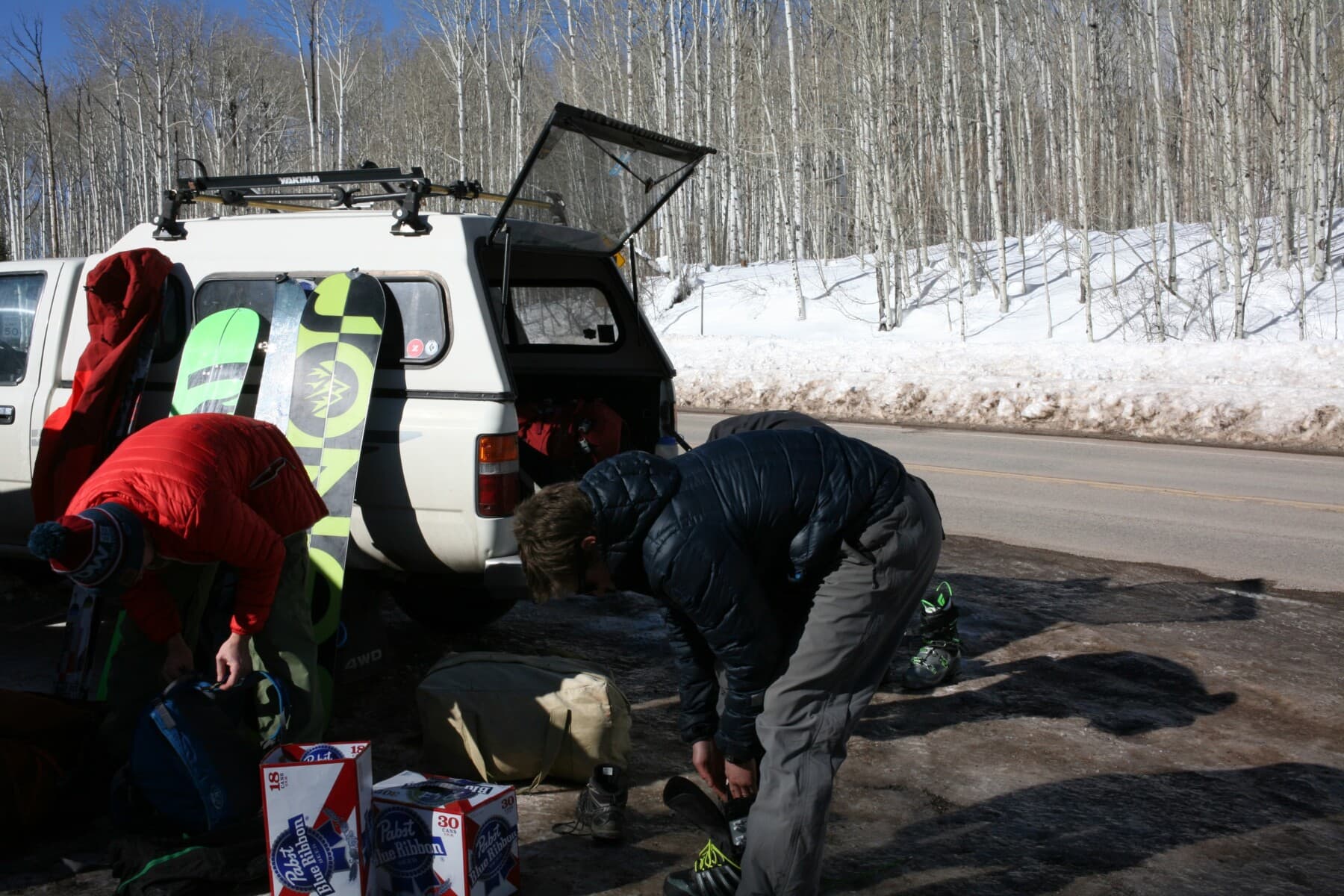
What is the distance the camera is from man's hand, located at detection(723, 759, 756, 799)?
2926 millimetres

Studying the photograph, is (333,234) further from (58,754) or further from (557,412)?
(58,754)

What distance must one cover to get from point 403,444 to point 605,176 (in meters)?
1.80

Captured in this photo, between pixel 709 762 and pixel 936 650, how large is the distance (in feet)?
7.21

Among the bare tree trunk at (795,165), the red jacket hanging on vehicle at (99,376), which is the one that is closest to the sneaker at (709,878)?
the red jacket hanging on vehicle at (99,376)

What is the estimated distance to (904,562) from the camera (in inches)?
113

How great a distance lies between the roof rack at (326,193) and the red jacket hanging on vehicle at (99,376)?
0.35m

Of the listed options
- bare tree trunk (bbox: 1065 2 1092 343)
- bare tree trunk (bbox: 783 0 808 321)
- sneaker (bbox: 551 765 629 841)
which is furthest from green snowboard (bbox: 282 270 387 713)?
bare tree trunk (bbox: 783 0 808 321)

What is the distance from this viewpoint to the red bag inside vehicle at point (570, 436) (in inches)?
215

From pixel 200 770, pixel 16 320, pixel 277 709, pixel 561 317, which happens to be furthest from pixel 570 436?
pixel 16 320

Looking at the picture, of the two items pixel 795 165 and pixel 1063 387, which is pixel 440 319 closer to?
pixel 1063 387

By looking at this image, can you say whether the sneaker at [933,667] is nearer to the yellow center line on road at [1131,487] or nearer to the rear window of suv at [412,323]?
the rear window of suv at [412,323]

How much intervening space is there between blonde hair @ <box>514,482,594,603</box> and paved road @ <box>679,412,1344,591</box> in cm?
596

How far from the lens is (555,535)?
2596mm

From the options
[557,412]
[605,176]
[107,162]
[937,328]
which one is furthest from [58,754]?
[107,162]
